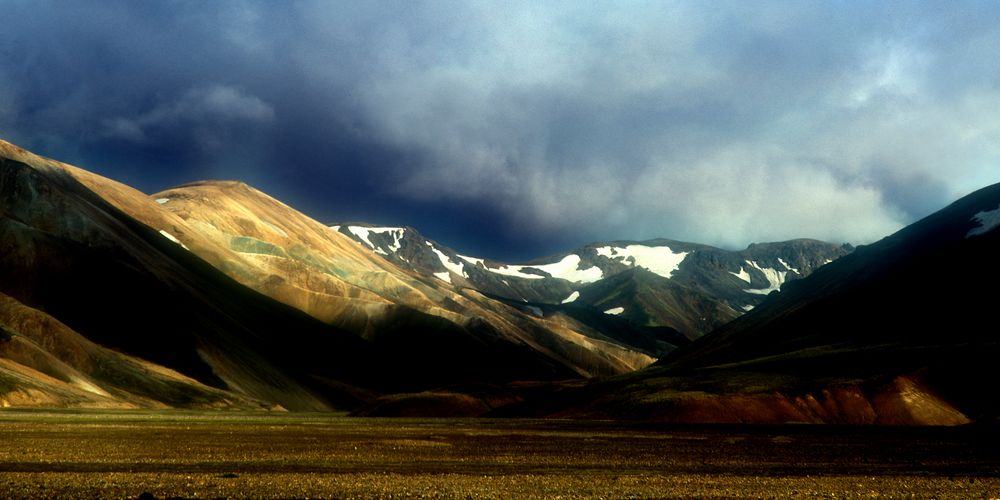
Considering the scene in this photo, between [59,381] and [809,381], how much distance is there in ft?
457

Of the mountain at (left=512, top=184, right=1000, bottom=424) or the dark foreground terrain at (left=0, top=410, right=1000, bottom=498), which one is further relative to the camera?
the mountain at (left=512, top=184, right=1000, bottom=424)

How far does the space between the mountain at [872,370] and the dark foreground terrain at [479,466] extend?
39.2m

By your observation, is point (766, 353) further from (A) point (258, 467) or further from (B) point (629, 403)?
(A) point (258, 467)

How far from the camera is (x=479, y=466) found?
149ft

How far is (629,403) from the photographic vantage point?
129 m

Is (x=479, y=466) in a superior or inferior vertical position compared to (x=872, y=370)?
inferior

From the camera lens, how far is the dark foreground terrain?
107ft

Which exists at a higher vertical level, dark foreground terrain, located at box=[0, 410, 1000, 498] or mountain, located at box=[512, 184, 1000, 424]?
mountain, located at box=[512, 184, 1000, 424]

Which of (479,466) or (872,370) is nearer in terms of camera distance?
(479,466)

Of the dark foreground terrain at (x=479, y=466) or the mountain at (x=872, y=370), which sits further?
the mountain at (x=872, y=370)

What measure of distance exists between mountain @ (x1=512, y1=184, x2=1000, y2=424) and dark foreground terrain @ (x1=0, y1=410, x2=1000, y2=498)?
3918 cm

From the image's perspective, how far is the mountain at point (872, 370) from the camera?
113 m

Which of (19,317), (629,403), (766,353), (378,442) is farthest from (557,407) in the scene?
(19,317)

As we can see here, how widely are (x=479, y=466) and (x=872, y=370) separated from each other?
99510 millimetres
